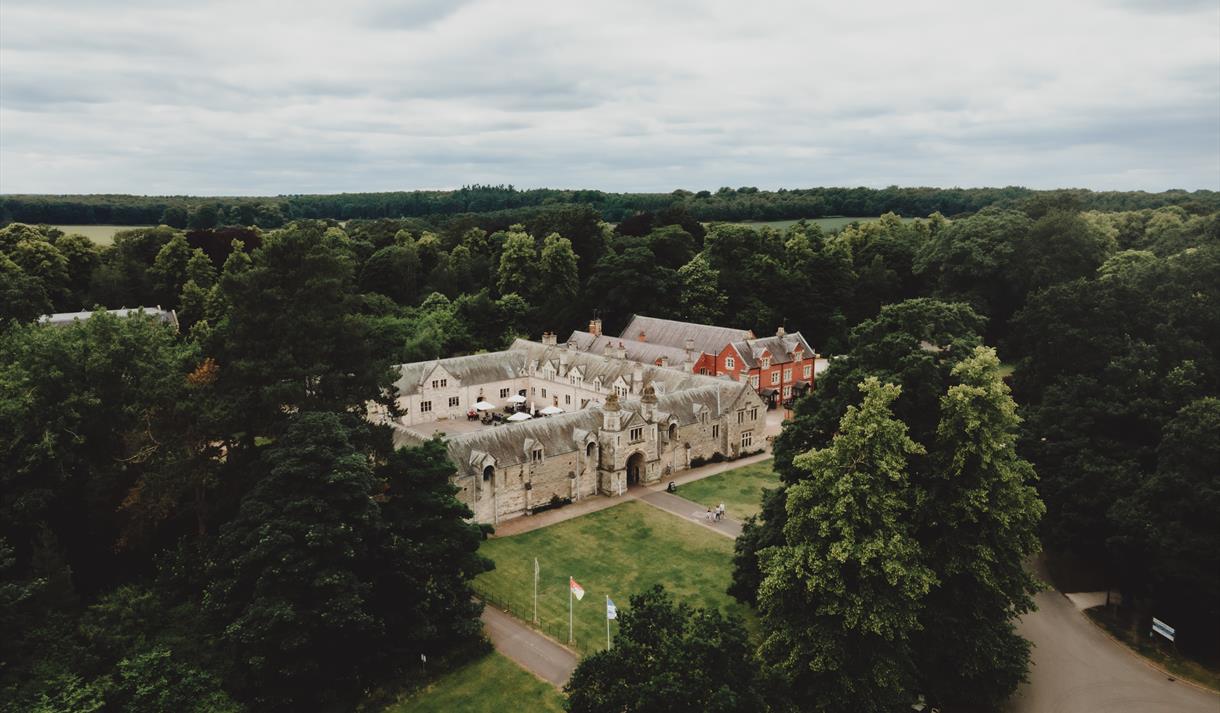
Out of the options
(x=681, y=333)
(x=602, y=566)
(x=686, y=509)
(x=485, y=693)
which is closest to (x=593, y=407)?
(x=686, y=509)

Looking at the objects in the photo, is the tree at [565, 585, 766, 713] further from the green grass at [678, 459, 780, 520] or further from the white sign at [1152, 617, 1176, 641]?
the green grass at [678, 459, 780, 520]

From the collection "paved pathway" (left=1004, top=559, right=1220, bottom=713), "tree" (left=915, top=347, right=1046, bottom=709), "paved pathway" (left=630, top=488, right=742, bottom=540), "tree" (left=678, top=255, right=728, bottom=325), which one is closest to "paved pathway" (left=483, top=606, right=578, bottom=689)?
"tree" (left=915, top=347, right=1046, bottom=709)

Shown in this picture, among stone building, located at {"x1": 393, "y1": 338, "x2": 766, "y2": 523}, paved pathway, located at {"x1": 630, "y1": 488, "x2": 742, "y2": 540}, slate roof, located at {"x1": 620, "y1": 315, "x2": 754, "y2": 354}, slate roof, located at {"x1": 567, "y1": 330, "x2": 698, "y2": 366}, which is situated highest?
slate roof, located at {"x1": 620, "y1": 315, "x2": 754, "y2": 354}

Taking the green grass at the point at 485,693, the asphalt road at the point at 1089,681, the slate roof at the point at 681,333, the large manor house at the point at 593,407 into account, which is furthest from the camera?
the slate roof at the point at 681,333

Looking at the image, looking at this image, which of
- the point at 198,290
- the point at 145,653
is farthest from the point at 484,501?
the point at 198,290

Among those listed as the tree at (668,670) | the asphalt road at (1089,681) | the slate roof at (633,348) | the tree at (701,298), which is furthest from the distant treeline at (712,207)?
the tree at (668,670)

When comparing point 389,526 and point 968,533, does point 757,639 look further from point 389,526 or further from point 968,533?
point 389,526

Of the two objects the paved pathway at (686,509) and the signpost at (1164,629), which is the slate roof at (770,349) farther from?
the signpost at (1164,629)
